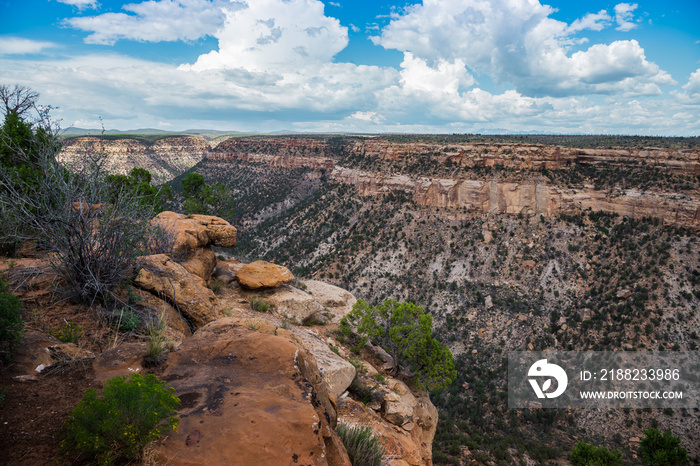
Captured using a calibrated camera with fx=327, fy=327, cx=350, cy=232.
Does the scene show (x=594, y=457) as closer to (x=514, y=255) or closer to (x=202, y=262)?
(x=202, y=262)

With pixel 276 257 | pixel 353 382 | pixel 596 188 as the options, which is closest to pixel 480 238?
pixel 596 188

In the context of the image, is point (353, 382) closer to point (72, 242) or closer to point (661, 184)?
point (72, 242)

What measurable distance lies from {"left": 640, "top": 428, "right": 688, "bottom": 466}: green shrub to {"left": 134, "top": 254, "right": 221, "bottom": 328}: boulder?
76.9ft

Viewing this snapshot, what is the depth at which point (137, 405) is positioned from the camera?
3.54 m

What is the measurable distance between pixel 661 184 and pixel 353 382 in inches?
1663

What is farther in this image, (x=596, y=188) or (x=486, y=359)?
(x=596, y=188)

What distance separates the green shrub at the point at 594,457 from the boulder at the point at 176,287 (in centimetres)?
2005

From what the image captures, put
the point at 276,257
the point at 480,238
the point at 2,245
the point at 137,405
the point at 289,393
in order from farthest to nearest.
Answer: the point at 276,257 → the point at 480,238 → the point at 2,245 → the point at 289,393 → the point at 137,405

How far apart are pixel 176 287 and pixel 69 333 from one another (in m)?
3.32

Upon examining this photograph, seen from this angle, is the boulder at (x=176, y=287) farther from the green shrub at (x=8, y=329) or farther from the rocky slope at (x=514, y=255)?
the rocky slope at (x=514, y=255)

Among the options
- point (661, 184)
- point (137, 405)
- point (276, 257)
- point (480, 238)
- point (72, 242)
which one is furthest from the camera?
point (276, 257)

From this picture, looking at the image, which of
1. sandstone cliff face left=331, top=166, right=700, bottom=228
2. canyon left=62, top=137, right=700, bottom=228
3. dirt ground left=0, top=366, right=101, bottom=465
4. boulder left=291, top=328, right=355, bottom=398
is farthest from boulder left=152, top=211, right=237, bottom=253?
sandstone cliff face left=331, top=166, right=700, bottom=228

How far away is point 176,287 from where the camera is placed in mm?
9773

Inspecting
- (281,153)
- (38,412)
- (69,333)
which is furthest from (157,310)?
(281,153)
